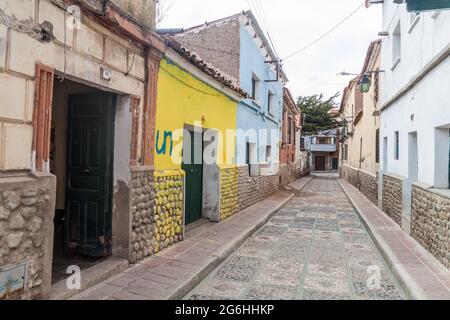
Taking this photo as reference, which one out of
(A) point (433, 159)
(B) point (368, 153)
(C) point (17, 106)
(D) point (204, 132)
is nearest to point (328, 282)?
(A) point (433, 159)

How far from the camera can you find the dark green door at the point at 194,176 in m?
7.95

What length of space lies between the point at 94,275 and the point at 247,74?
28.4ft

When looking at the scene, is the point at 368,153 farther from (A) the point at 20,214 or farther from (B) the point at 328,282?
(A) the point at 20,214

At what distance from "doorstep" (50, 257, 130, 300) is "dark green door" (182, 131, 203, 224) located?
3.29 m

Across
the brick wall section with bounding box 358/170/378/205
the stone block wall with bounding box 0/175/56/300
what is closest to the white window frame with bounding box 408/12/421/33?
the brick wall section with bounding box 358/170/378/205

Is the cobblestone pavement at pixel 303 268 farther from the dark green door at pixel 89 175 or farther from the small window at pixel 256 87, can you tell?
the small window at pixel 256 87

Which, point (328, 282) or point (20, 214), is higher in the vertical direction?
point (20, 214)

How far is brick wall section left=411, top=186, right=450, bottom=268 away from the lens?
5055mm

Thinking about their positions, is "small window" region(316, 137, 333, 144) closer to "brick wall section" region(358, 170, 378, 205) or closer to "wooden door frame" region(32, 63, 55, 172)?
"brick wall section" region(358, 170, 378, 205)

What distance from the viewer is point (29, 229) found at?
323cm

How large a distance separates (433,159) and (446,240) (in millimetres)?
1482

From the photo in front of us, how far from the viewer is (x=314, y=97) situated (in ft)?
115

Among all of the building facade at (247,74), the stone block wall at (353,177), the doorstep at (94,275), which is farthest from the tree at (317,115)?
the doorstep at (94,275)

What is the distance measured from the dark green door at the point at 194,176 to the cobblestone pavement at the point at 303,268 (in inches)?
60.0
